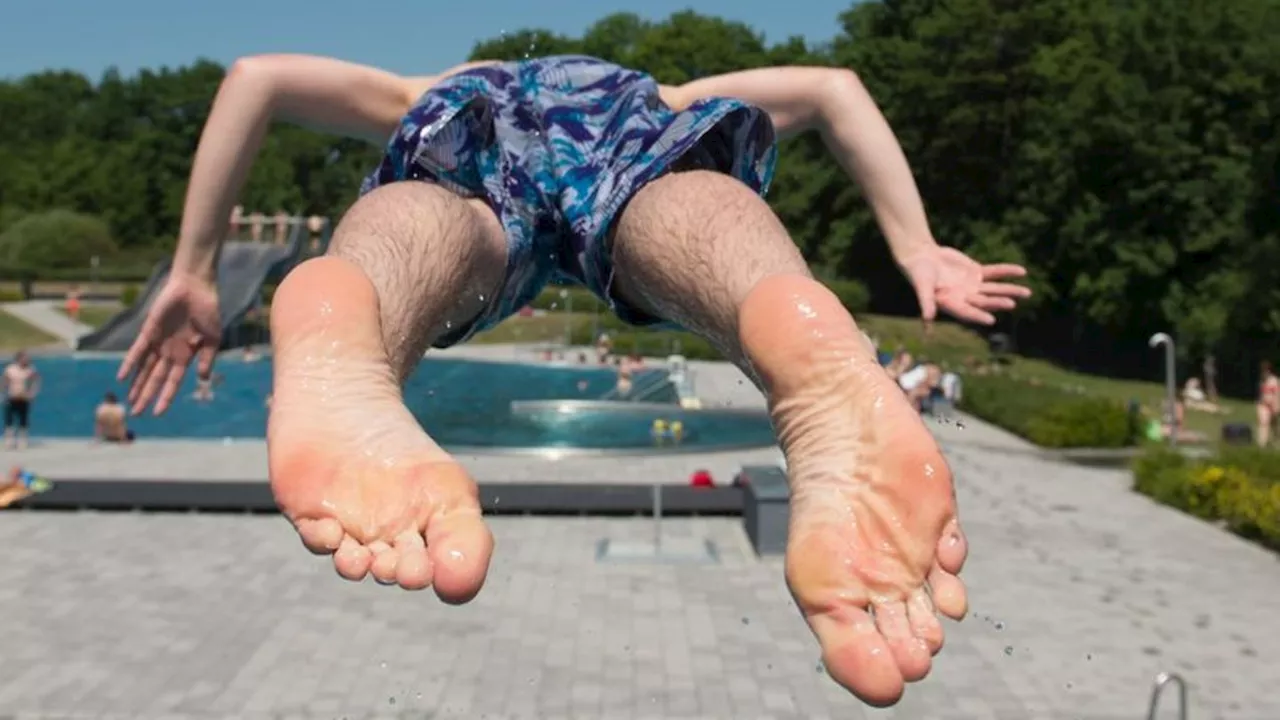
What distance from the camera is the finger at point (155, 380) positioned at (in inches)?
150

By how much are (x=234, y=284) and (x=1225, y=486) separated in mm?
23979

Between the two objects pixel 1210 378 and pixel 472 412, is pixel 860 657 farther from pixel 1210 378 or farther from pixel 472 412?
pixel 1210 378

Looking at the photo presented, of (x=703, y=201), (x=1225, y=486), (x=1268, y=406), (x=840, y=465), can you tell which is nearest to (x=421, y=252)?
(x=703, y=201)

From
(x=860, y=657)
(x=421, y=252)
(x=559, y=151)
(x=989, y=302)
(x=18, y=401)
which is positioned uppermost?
(x=559, y=151)

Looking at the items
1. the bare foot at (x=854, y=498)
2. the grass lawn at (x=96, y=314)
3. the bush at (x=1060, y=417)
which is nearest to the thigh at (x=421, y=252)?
the bare foot at (x=854, y=498)

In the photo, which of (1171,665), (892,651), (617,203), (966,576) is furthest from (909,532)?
(966,576)

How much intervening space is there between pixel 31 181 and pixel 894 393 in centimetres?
6361

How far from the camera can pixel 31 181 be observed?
59.3 meters

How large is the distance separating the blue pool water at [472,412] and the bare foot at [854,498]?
15.5 meters

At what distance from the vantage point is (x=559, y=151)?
332 cm

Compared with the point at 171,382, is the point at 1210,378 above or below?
below

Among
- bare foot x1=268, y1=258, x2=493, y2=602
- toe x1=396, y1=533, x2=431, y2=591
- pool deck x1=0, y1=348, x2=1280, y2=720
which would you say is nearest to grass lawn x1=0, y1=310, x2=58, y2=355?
pool deck x1=0, y1=348, x2=1280, y2=720

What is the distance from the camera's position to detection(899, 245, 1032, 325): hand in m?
3.43

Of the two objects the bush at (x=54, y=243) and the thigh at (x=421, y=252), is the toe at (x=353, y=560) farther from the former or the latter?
the bush at (x=54, y=243)
